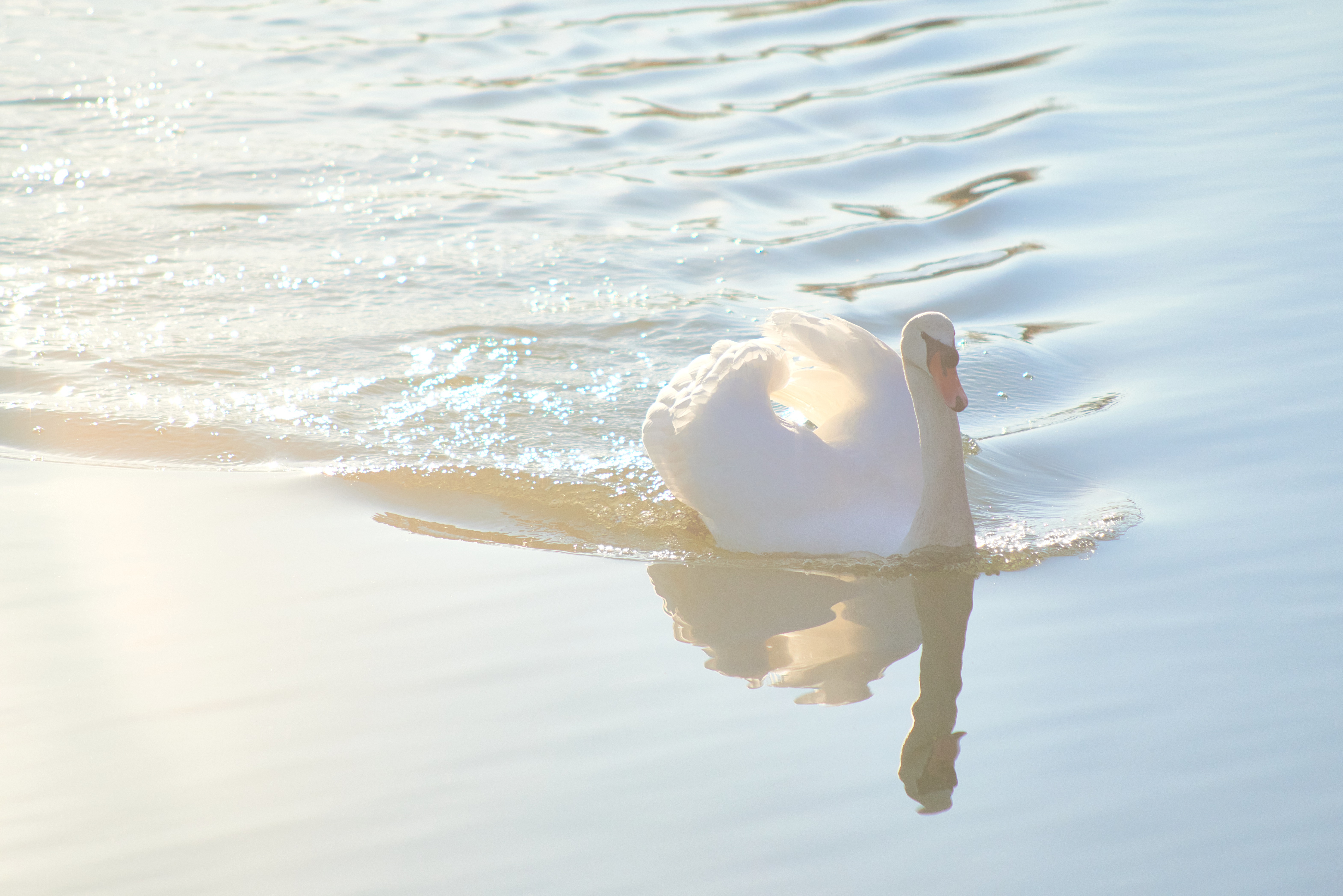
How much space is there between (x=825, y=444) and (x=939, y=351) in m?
0.57

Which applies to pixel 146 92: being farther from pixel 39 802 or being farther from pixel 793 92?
pixel 39 802

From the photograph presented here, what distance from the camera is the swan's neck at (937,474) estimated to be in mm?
4668

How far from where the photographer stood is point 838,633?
14.5 feet

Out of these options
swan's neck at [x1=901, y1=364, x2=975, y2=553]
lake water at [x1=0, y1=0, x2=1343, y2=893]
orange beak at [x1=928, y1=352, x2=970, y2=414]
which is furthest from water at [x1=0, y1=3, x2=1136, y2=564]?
orange beak at [x1=928, y1=352, x2=970, y2=414]

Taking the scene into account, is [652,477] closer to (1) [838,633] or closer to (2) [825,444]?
(2) [825,444]

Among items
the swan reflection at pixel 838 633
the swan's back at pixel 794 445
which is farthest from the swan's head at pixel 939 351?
the swan reflection at pixel 838 633

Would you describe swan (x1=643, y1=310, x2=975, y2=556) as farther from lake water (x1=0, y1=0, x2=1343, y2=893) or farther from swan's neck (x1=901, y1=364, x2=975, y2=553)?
lake water (x1=0, y1=0, x2=1343, y2=893)

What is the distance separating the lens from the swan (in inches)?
185

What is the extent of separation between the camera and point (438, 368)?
22.4 feet

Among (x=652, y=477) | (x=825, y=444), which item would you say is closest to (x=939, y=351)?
(x=825, y=444)

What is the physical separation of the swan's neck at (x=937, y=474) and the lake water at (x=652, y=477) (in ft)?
0.56

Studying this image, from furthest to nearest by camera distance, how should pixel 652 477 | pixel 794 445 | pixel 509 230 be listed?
pixel 509 230
pixel 652 477
pixel 794 445

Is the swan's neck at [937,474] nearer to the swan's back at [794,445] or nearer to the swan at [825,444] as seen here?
the swan at [825,444]

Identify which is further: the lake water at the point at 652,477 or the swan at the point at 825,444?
the swan at the point at 825,444
